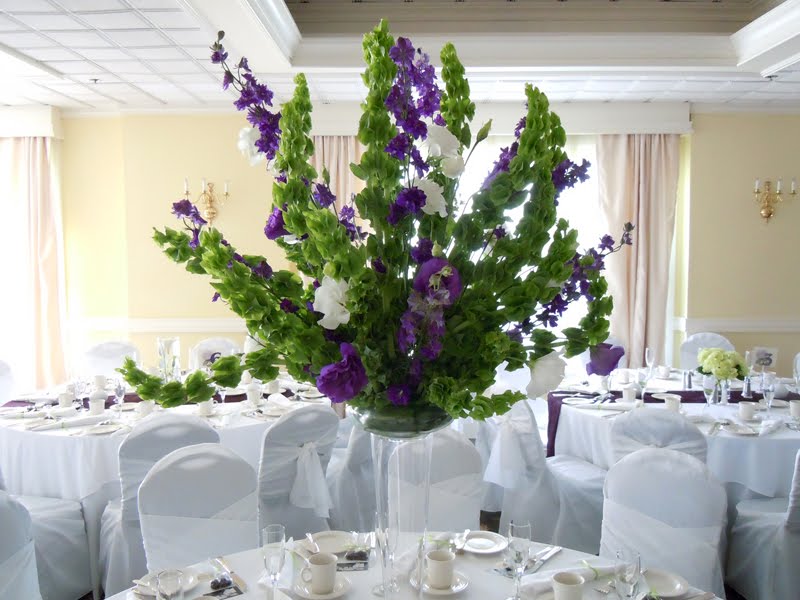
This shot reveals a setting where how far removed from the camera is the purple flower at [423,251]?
129 centimetres

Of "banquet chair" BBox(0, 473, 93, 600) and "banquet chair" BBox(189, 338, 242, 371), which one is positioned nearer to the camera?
"banquet chair" BBox(0, 473, 93, 600)

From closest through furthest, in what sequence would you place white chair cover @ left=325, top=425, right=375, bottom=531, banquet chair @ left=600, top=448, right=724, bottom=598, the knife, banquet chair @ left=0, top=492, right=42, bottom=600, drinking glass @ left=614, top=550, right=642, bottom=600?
drinking glass @ left=614, top=550, right=642, bottom=600 < the knife < banquet chair @ left=0, top=492, right=42, bottom=600 < banquet chair @ left=600, top=448, right=724, bottom=598 < white chair cover @ left=325, top=425, right=375, bottom=531

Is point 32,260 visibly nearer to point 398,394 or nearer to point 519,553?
point 519,553

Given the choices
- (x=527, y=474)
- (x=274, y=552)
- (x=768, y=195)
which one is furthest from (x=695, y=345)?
(x=274, y=552)

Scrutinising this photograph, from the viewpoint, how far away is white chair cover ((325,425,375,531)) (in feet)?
12.1

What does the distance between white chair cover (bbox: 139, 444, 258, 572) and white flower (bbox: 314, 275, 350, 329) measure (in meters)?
1.42

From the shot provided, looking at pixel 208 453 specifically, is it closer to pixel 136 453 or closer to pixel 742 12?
pixel 136 453

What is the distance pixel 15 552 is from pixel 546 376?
72.9 inches

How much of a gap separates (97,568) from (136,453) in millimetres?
949

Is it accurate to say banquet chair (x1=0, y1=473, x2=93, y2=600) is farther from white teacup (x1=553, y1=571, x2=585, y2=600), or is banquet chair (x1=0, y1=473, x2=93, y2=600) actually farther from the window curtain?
the window curtain

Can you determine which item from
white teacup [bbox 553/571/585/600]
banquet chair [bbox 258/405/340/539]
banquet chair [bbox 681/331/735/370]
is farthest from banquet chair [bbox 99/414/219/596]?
banquet chair [bbox 681/331/735/370]

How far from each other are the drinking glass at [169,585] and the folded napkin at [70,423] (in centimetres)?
228

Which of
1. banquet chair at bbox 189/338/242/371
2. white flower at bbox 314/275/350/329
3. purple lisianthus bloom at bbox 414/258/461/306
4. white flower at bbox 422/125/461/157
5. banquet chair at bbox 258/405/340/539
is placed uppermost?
white flower at bbox 422/125/461/157

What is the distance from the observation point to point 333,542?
2186 mm
